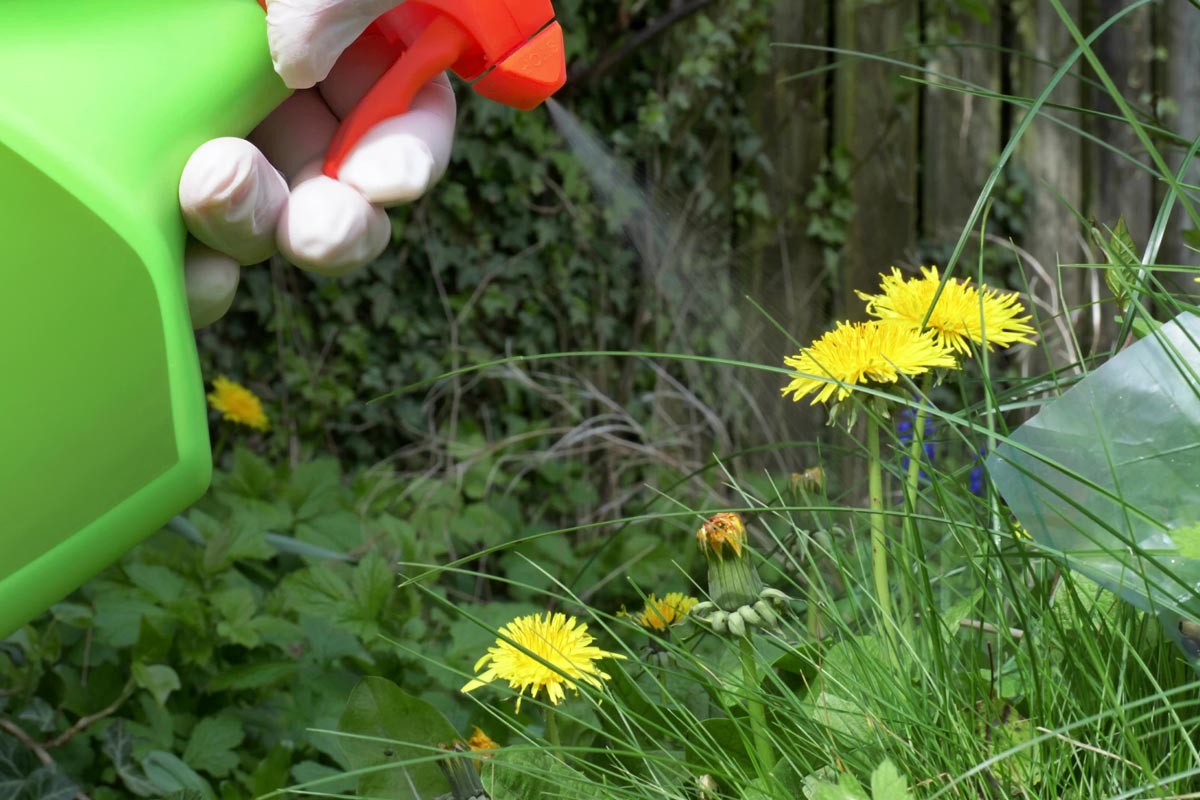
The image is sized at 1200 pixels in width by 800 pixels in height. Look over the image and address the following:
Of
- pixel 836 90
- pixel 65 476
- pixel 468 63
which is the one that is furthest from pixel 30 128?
pixel 836 90

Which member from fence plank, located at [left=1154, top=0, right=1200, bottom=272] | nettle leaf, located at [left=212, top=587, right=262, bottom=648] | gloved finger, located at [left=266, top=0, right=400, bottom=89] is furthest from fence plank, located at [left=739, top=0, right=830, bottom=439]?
gloved finger, located at [left=266, top=0, right=400, bottom=89]

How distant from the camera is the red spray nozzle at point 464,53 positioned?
72 centimetres

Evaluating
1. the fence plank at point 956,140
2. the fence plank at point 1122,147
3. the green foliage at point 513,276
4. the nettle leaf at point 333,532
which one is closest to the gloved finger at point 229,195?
the nettle leaf at point 333,532

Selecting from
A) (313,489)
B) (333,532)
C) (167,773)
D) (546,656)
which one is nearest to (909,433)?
(546,656)

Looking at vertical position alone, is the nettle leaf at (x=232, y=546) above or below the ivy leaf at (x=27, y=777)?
below

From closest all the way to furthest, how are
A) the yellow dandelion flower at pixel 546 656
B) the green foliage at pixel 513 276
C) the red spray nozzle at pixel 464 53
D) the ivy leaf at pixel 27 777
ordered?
1. the yellow dandelion flower at pixel 546 656
2. the red spray nozzle at pixel 464 53
3. the ivy leaf at pixel 27 777
4. the green foliage at pixel 513 276

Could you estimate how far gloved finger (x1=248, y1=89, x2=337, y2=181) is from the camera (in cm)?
76

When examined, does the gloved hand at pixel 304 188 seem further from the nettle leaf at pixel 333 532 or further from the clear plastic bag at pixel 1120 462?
the nettle leaf at pixel 333 532

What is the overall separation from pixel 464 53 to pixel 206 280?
0.72ft

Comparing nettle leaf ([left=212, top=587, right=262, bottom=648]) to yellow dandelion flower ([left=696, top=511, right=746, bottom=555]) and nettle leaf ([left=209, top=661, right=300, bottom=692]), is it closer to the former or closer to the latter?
nettle leaf ([left=209, top=661, right=300, bottom=692])

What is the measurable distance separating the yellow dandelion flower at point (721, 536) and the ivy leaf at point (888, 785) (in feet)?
0.49

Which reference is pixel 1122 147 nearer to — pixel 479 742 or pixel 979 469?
pixel 979 469

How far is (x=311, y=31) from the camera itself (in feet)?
2.16

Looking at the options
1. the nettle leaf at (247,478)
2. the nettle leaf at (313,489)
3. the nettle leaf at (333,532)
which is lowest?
the nettle leaf at (333,532)
